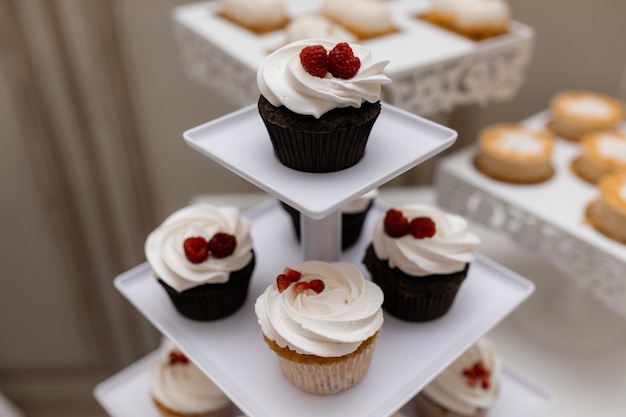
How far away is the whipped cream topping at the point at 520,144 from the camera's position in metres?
1.57

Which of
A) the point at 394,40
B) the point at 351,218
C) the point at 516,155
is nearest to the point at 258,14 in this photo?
the point at 394,40

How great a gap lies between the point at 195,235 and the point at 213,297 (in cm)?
13

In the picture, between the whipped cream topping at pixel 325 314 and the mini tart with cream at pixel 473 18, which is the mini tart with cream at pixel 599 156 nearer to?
the mini tart with cream at pixel 473 18

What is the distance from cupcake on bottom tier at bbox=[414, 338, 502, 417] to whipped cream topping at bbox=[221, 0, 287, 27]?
3.21ft

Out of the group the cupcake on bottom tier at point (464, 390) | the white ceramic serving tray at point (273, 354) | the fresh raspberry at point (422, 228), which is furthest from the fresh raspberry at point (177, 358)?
the fresh raspberry at point (422, 228)

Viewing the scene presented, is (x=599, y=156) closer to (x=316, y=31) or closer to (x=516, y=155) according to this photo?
(x=516, y=155)

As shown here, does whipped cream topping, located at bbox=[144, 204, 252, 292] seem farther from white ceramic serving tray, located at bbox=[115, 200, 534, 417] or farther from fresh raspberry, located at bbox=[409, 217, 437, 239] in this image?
fresh raspberry, located at bbox=[409, 217, 437, 239]

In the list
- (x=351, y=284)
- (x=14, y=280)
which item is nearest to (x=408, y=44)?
(x=351, y=284)

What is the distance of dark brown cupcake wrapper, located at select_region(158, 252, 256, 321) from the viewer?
0.96m

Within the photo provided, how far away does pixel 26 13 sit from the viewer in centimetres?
192

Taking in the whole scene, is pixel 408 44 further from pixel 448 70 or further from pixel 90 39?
pixel 90 39

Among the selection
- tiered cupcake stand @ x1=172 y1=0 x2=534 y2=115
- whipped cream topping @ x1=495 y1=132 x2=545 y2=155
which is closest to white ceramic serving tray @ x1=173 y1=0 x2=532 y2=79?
tiered cupcake stand @ x1=172 y1=0 x2=534 y2=115

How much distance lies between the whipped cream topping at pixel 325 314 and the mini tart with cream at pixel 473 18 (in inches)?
33.1

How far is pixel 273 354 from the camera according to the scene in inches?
37.2
